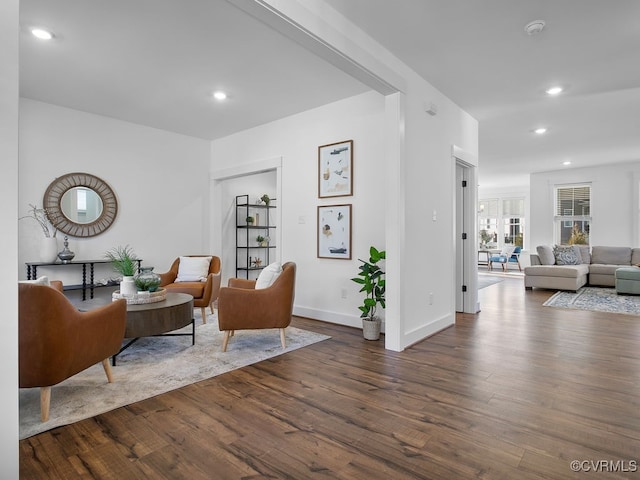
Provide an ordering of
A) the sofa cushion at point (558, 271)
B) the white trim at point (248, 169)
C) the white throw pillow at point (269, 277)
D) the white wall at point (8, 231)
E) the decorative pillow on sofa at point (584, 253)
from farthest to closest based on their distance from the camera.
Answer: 1. the decorative pillow on sofa at point (584, 253)
2. the sofa cushion at point (558, 271)
3. the white trim at point (248, 169)
4. the white throw pillow at point (269, 277)
5. the white wall at point (8, 231)

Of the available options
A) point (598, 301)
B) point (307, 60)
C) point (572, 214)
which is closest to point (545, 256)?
point (598, 301)

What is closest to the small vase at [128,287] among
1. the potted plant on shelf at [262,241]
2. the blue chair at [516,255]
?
the potted plant on shelf at [262,241]

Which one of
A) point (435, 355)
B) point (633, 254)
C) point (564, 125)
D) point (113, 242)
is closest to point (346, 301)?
point (435, 355)

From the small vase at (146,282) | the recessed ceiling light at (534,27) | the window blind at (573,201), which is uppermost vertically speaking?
the recessed ceiling light at (534,27)

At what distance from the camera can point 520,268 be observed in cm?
1137

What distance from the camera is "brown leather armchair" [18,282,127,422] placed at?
6.71 feet

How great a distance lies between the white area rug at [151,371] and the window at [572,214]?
8085mm

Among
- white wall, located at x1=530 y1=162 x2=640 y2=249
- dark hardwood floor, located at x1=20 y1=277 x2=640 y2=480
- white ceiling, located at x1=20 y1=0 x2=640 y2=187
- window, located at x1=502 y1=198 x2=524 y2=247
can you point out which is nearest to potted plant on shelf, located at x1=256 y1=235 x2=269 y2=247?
white ceiling, located at x1=20 y1=0 x2=640 y2=187

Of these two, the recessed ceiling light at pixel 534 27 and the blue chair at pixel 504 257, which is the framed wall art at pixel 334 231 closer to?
the recessed ceiling light at pixel 534 27

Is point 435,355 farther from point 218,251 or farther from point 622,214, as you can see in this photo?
point 622,214

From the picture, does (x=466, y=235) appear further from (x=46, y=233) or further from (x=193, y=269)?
(x=46, y=233)

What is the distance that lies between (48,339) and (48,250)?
2940 millimetres

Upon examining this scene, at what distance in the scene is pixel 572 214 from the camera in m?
9.05

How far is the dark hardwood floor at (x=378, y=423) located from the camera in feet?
5.69
